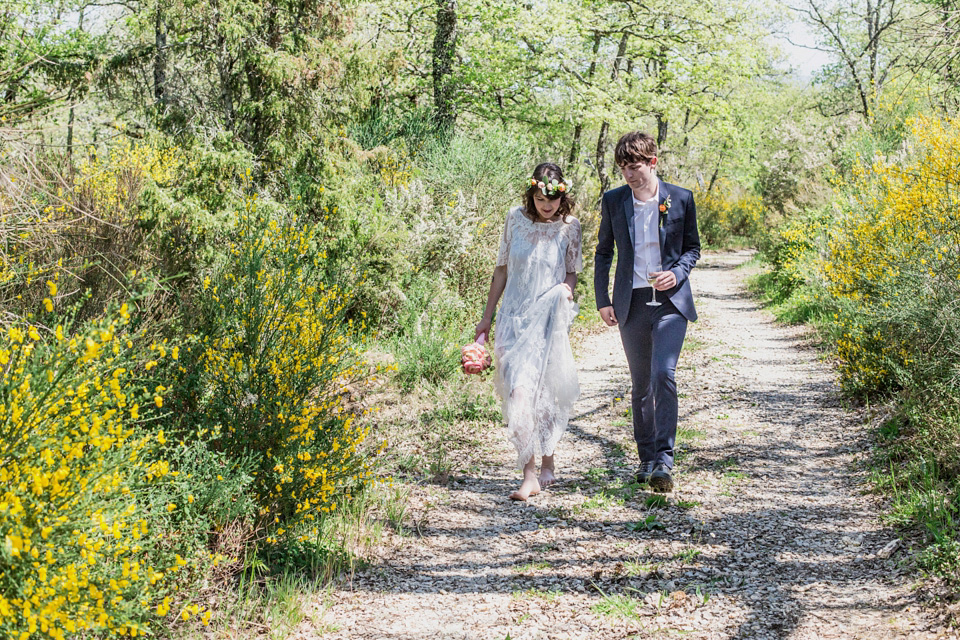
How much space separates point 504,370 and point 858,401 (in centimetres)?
364

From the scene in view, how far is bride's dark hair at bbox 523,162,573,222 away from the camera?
4473mm

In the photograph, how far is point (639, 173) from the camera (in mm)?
4434

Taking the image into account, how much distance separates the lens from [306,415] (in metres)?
3.79

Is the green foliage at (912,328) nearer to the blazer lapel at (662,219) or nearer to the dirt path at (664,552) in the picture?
the dirt path at (664,552)

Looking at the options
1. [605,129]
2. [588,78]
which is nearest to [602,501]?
[588,78]

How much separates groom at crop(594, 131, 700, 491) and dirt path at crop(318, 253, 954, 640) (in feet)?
1.81

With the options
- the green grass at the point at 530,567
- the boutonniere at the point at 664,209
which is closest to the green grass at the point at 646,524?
the green grass at the point at 530,567

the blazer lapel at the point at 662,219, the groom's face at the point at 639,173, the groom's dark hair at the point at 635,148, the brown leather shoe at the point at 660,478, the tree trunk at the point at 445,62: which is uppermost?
the tree trunk at the point at 445,62

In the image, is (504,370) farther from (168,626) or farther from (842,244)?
(842,244)

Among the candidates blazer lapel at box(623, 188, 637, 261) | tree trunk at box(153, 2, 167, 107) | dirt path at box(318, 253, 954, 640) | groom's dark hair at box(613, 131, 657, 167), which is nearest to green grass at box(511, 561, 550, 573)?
dirt path at box(318, 253, 954, 640)

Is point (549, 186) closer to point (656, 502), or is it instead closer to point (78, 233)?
point (656, 502)

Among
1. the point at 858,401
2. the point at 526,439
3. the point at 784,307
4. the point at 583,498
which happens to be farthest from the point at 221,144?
the point at 784,307

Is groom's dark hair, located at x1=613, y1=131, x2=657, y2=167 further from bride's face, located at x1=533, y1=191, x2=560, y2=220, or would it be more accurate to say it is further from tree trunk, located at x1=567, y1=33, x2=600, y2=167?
tree trunk, located at x1=567, y1=33, x2=600, y2=167

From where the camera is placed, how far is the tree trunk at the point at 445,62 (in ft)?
40.8
